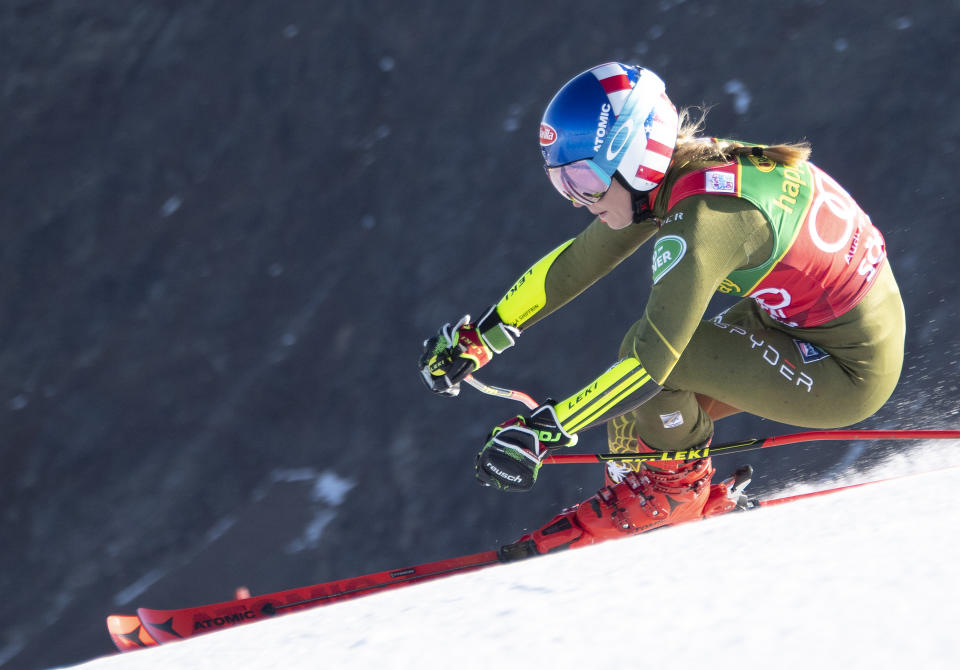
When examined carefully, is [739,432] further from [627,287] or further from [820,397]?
[820,397]

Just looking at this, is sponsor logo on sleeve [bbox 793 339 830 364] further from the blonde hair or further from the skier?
the blonde hair

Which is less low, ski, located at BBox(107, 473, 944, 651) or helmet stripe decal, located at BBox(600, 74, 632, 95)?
helmet stripe decal, located at BBox(600, 74, 632, 95)

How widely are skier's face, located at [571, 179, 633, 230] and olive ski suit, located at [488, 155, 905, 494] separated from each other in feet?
0.32

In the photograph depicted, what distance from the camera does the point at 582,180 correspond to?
2.71 metres

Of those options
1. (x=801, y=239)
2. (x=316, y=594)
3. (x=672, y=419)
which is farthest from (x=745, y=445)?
(x=316, y=594)

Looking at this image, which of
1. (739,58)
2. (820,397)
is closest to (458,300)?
(820,397)

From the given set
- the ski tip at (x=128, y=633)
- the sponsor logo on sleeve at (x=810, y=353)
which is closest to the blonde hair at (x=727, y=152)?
the sponsor logo on sleeve at (x=810, y=353)

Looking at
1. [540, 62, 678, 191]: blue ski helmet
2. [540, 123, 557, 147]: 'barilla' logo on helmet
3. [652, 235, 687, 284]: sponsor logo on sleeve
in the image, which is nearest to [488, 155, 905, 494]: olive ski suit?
[652, 235, 687, 284]: sponsor logo on sleeve

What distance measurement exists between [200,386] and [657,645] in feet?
12.5

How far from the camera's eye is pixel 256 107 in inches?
223

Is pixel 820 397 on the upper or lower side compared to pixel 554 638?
lower

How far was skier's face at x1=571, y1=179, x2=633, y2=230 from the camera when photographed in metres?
2.73

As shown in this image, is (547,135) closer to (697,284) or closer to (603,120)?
(603,120)

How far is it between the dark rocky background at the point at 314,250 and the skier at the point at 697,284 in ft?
3.78
